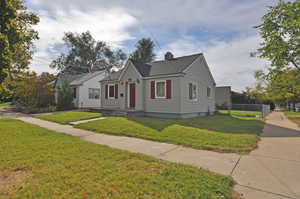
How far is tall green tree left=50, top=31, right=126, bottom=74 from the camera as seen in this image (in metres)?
39.2

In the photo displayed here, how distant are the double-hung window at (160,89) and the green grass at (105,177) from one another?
27.3 feet

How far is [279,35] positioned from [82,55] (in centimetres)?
3902

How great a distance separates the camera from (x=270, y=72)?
13523 millimetres

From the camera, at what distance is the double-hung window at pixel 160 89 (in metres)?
12.3

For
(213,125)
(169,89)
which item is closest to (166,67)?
A: (169,89)

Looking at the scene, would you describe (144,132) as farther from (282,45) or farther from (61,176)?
(282,45)

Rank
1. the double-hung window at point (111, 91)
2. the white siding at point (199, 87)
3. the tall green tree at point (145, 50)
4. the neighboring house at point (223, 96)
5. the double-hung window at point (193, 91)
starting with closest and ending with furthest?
the white siding at point (199, 87), the double-hung window at point (193, 91), the double-hung window at point (111, 91), the neighboring house at point (223, 96), the tall green tree at point (145, 50)

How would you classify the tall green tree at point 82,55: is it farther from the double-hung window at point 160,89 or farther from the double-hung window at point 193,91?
the double-hung window at point 193,91

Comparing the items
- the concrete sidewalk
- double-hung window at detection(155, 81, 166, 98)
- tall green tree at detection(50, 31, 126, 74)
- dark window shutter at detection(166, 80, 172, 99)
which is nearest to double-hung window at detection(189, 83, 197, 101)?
dark window shutter at detection(166, 80, 172, 99)

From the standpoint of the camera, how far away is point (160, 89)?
41.1 feet

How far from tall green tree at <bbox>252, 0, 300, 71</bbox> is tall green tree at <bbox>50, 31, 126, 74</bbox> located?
35.6 m

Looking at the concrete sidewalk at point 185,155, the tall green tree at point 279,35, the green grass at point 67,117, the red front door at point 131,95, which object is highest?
the tall green tree at point 279,35

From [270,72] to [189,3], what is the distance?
999 cm

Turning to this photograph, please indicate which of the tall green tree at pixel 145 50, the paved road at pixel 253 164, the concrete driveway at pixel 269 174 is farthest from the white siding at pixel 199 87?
the tall green tree at pixel 145 50
